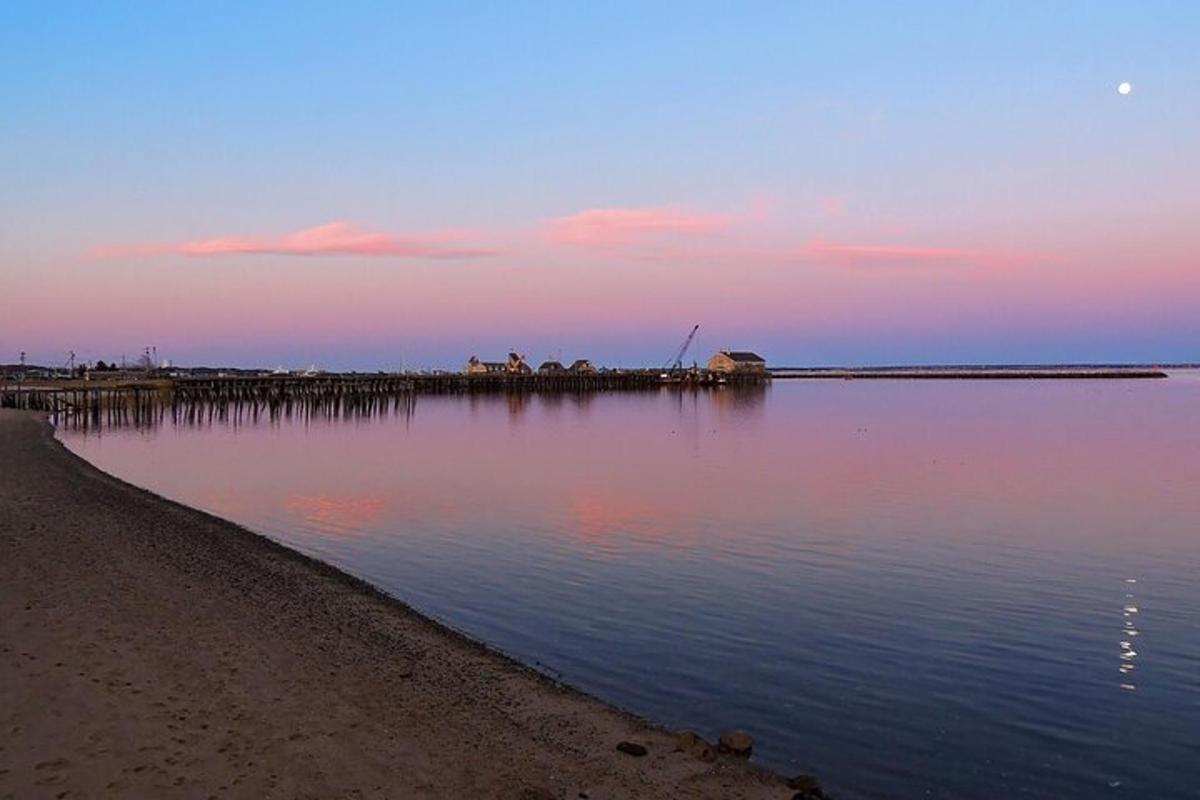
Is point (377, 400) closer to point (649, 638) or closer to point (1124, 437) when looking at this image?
point (1124, 437)

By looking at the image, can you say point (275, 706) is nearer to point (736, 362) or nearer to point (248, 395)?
point (248, 395)

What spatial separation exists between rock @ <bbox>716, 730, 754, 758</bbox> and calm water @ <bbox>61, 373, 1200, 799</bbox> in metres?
0.38

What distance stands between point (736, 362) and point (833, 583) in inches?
6165

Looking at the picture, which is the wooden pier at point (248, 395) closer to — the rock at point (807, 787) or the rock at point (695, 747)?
the rock at point (695, 747)

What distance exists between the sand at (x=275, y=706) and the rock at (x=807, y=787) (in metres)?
0.10

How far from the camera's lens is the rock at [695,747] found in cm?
786

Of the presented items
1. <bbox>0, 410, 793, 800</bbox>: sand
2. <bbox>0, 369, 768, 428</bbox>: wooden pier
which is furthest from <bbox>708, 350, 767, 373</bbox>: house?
<bbox>0, 410, 793, 800</bbox>: sand

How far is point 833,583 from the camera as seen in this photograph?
15375 mm

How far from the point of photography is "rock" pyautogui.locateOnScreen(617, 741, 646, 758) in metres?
7.82

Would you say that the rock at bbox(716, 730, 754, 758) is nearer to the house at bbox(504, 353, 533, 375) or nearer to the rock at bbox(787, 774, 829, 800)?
the rock at bbox(787, 774, 829, 800)

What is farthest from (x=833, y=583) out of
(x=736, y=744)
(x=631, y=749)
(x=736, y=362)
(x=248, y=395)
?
(x=736, y=362)

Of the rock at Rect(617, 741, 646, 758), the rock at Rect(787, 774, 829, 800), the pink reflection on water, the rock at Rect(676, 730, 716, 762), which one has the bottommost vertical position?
the pink reflection on water

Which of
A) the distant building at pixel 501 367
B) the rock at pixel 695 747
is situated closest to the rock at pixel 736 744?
the rock at pixel 695 747

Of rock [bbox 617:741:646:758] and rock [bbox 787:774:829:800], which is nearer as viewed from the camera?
rock [bbox 787:774:829:800]
